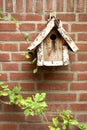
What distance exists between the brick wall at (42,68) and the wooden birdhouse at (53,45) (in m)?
0.15

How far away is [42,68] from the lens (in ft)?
6.69

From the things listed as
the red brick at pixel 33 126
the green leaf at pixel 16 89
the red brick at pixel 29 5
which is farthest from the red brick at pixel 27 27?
the red brick at pixel 33 126

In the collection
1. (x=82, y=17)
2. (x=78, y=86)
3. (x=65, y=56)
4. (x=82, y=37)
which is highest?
(x=82, y=17)

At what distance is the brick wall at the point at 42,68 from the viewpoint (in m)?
1.97

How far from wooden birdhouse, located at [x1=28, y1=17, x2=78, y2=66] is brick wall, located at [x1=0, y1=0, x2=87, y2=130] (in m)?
0.15

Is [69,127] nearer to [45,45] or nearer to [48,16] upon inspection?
[45,45]

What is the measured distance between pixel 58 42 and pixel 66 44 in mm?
60

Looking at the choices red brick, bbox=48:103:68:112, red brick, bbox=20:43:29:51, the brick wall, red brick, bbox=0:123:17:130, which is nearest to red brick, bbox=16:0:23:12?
the brick wall

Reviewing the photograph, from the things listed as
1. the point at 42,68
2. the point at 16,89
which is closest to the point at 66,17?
the point at 42,68

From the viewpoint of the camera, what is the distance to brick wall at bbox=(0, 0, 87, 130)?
1.97 metres

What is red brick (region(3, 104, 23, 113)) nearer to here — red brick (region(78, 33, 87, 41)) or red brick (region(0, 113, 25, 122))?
red brick (region(0, 113, 25, 122))

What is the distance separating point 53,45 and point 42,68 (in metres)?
0.24

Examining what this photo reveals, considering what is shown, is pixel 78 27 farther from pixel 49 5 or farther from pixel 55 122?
pixel 55 122

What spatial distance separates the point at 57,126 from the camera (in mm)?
2080
